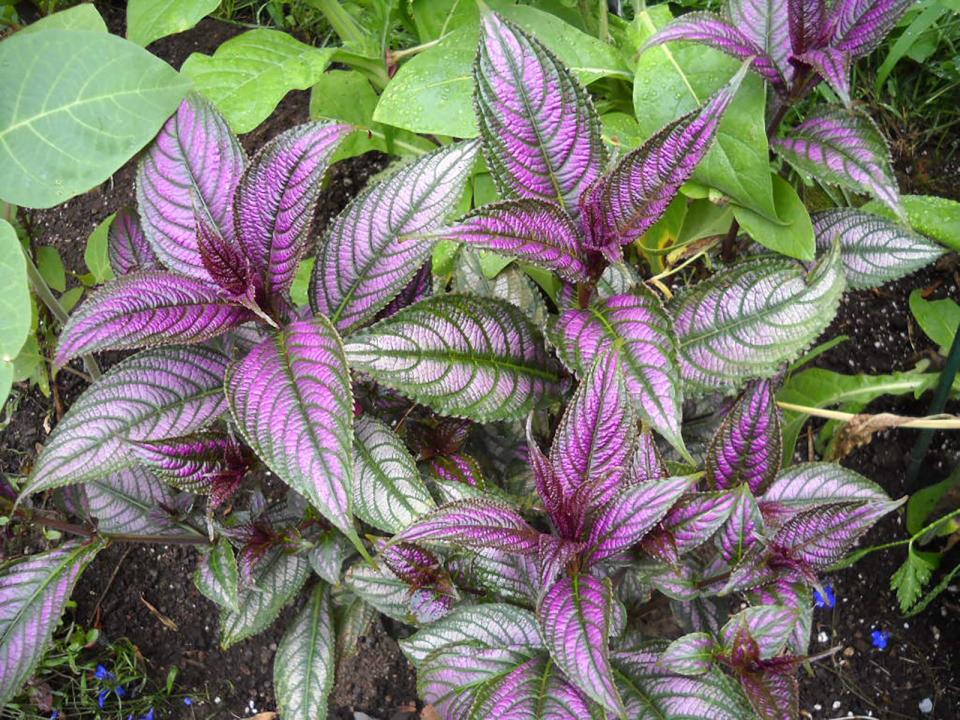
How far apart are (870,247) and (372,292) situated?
28.2 inches

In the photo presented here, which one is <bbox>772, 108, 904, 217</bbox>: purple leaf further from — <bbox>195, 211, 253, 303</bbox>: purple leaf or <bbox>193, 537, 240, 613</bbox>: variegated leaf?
<bbox>193, 537, 240, 613</bbox>: variegated leaf

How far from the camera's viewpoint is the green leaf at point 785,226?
4.02ft

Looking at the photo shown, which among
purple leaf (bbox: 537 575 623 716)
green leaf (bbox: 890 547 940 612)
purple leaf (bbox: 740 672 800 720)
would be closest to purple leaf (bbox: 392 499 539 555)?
purple leaf (bbox: 537 575 623 716)

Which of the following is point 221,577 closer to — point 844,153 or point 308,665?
point 308,665

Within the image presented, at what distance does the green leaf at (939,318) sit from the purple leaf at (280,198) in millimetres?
1267

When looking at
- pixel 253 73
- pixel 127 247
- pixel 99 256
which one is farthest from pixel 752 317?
pixel 99 256

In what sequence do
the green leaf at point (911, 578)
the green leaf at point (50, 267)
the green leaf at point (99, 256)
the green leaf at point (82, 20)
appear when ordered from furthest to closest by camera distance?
the green leaf at point (50, 267), the green leaf at point (99, 256), the green leaf at point (911, 578), the green leaf at point (82, 20)

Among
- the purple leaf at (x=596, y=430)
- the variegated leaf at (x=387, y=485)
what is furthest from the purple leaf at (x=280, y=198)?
the purple leaf at (x=596, y=430)

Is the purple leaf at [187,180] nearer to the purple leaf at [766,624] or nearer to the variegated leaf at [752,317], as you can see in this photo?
the variegated leaf at [752,317]

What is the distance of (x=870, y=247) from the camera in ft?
4.09

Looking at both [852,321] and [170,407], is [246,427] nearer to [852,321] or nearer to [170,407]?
[170,407]

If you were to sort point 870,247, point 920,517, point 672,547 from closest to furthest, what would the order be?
1. point 672,547
2. point 870,247
3. point 920,517

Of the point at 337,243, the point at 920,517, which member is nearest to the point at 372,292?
the point at 337,243

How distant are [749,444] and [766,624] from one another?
22 cm
